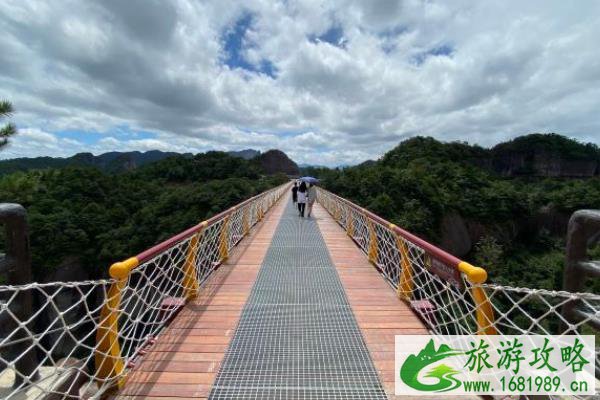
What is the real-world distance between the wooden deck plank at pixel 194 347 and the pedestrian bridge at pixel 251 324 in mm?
12

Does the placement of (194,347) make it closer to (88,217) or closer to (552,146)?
(88,217)

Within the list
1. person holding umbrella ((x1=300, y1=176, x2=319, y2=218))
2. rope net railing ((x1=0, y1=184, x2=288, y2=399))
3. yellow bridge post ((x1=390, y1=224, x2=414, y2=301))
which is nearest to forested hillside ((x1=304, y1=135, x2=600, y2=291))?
person holding umbrella ((x1=300, y1=176, x2=319, y2=218))

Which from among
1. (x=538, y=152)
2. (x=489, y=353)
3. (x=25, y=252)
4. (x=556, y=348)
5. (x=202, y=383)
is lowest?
(x=202, y=383)

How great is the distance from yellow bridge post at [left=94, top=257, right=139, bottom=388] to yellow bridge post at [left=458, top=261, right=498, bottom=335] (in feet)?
8.29

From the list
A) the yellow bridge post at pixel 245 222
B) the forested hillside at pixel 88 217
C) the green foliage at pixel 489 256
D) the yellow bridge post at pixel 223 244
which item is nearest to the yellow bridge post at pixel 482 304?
the yellow bridge post at pixel 223 244

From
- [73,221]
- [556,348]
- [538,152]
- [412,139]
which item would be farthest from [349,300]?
[538,152]

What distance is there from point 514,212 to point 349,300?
28.7 metres

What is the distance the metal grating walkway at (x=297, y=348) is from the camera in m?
2.41

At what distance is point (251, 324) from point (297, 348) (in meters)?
0.67

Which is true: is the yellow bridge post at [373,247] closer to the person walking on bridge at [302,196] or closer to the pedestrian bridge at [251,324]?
the pedestrian bridge at [251,324]

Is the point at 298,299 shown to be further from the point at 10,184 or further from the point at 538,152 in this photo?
the point at 538,152

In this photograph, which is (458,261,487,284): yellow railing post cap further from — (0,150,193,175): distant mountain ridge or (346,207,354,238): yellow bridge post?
(0,150,193,175): distant mountain ridge

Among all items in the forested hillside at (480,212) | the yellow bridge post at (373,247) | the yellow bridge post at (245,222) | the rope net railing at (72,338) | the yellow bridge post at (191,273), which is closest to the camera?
the rope net railing at (72,338)

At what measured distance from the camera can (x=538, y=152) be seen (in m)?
62.3
